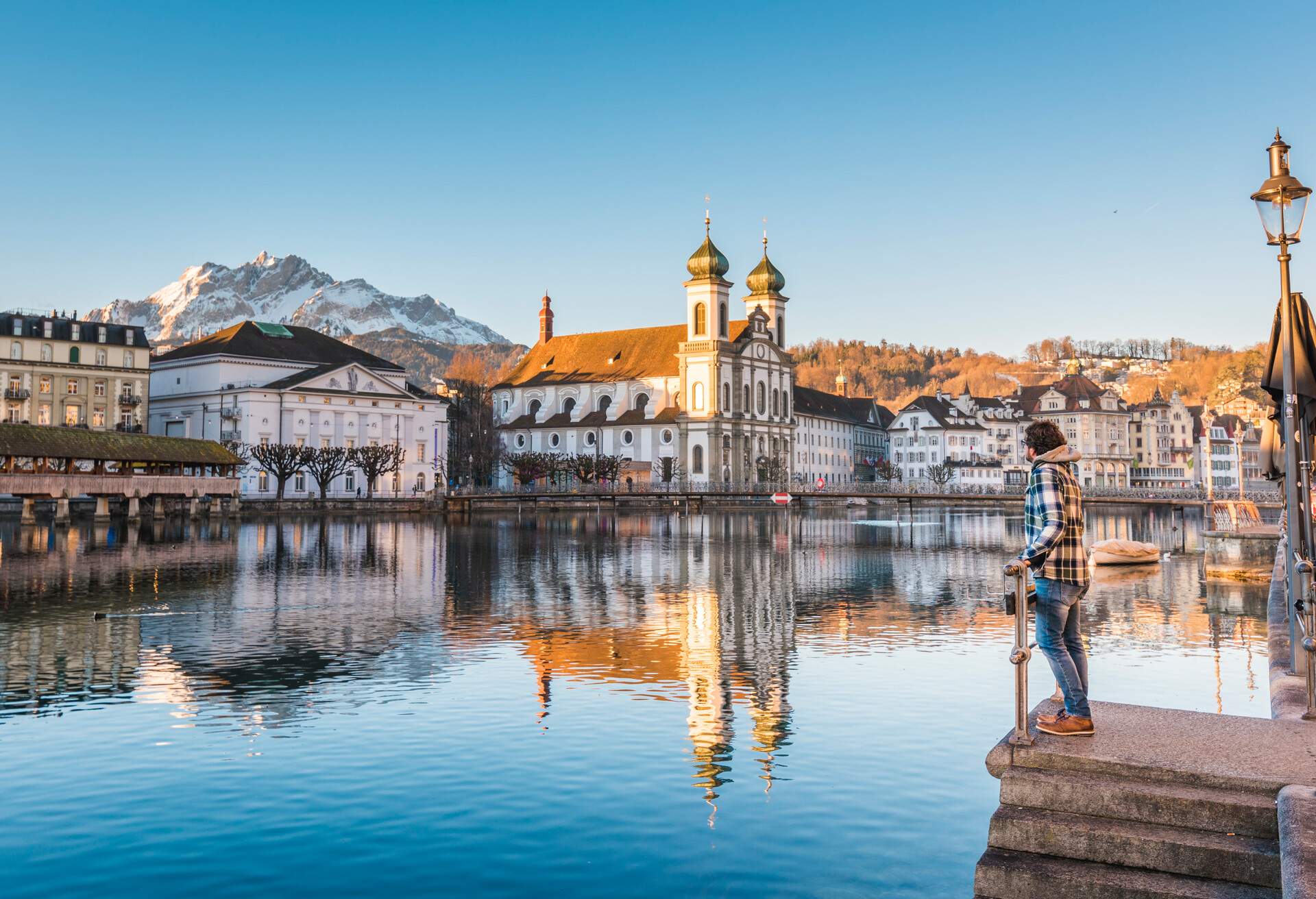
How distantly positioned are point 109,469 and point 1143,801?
3448 inches

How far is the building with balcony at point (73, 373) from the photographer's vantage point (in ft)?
321

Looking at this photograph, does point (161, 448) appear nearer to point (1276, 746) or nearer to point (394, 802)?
point (394, 802)

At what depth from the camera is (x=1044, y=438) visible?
31.4 ft

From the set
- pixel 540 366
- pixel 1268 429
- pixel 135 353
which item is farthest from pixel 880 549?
pixel 540 366

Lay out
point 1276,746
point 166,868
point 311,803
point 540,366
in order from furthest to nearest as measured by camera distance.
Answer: point 540,366 → point 311,803 → point 166,868 → point 1276,746

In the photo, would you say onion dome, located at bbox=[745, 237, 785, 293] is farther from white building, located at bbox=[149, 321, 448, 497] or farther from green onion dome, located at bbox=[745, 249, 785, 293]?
white building, located at bbox=[149, 321, 448, 497]

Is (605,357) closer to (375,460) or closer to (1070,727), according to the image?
(375,460)

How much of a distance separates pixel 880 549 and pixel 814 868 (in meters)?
45.5

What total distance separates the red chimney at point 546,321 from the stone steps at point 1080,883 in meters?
169

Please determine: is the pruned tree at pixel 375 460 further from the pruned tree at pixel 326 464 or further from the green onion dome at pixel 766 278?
the green onion dome at pixel 766 278

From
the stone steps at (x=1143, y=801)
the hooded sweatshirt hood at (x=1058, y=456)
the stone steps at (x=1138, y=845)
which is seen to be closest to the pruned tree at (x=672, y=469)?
the hooded sweatshirt hood at (x=1058, y=456)

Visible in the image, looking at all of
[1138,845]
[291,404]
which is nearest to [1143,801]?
[1138,845]

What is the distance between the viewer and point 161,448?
79.8 m

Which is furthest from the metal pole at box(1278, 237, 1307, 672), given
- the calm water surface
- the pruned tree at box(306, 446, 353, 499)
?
the pruned tree at box(306, 446, 353, 499)
